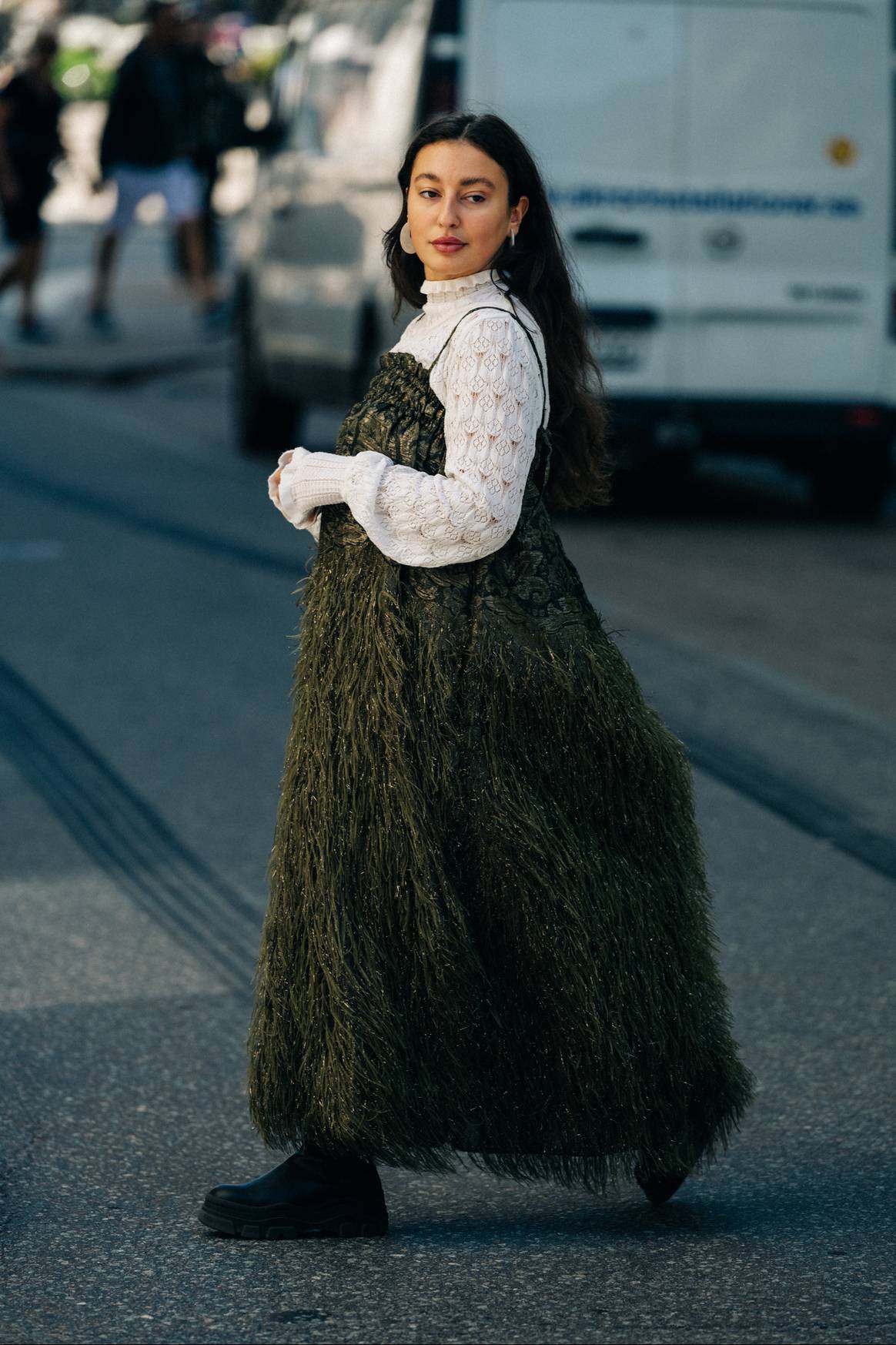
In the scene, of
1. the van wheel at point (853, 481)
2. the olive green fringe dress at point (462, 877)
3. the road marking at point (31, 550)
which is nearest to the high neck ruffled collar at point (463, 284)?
the olive green fringe dress at point (462, 877)

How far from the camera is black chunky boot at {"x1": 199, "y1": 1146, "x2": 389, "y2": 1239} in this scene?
340 centimetres

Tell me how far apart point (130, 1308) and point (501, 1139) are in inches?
23.0

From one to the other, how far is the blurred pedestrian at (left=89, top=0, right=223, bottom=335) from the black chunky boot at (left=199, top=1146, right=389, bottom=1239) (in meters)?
14.1

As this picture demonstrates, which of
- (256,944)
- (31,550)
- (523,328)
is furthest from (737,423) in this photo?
(523,328)

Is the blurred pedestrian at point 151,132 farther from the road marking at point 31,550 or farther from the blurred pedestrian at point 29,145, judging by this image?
the road marking at point 31,550

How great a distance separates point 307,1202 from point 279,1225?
0.06 metres

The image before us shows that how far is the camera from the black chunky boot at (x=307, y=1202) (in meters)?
3.40

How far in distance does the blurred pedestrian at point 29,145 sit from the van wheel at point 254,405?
159 inches

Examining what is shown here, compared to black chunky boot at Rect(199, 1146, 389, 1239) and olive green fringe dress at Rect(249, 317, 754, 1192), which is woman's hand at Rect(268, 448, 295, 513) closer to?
olive green fringe dress at Rect(249, 317, 754, 1192)

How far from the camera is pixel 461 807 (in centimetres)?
332

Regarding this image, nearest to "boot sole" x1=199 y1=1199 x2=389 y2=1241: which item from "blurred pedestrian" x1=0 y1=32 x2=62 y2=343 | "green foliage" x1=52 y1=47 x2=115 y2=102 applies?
"blurred pedestrian" x1=0 y1=32 x2=62 y2=343

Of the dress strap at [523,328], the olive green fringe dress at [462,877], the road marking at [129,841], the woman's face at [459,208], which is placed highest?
the woman's face at [459,208]

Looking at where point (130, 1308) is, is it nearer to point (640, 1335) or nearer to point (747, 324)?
point (640, 1335)

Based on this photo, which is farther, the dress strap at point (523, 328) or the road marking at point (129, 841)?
the road marking at point (129, 841)
